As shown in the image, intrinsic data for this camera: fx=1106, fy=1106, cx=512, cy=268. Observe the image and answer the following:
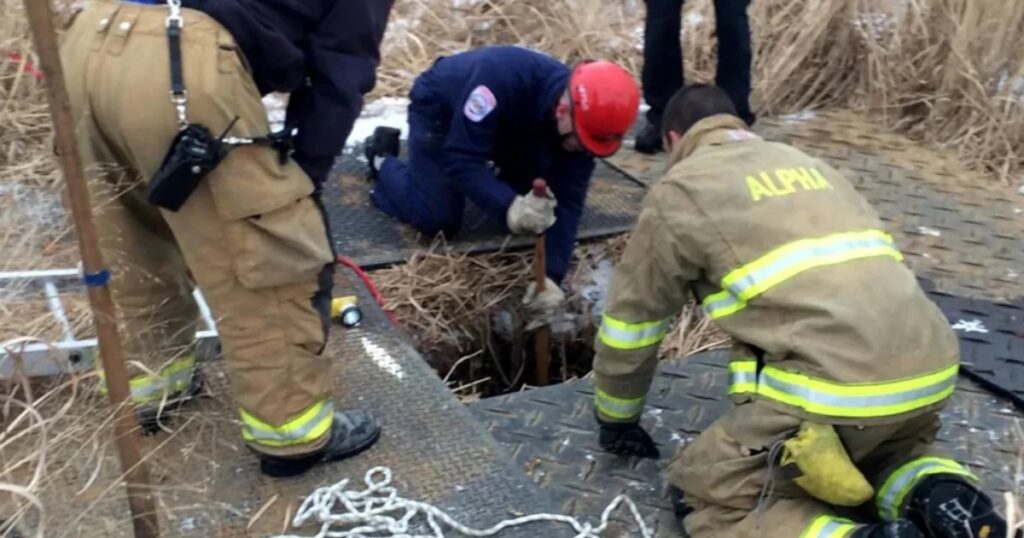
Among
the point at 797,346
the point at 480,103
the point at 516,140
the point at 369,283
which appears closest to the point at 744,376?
the point at 797,346

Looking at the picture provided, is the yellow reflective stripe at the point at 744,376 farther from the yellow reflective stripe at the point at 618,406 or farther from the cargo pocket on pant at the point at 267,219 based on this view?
the cargo pocket on pant at the point at 267,219

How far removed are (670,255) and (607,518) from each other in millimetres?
747

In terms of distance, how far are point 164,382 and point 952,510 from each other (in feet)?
6.90

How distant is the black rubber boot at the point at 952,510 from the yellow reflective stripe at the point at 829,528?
0.18 metres

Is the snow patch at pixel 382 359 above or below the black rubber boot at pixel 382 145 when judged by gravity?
below

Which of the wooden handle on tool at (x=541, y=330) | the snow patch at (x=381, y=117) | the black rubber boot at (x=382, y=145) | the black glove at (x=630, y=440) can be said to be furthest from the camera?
the snow patch at (x=381, y=117)

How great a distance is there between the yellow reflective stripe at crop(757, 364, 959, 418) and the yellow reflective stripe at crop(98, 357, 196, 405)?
1.67 meters

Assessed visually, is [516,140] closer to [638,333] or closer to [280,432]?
[638,333]

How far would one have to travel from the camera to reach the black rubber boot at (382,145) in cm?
523

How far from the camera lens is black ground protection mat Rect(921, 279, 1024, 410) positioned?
3697 mm

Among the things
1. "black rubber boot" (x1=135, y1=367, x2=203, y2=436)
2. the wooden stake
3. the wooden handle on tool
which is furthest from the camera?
the wooden handle on tool

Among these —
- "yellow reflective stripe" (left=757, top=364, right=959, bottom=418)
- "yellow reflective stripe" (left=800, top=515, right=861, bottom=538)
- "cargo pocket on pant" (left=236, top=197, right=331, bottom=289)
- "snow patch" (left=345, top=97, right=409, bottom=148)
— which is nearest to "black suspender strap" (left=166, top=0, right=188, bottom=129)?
"cargo pocket on pant" (left=236, top=197, right=331, bottom=289)

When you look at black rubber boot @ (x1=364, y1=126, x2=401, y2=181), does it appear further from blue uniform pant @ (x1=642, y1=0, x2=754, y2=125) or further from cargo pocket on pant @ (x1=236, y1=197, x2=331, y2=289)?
cargo pocket on pant @ (x1=236, y1=197, x2=331, y2=289)

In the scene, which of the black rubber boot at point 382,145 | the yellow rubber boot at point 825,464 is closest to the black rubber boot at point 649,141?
the black rubber boot at point 382,145
